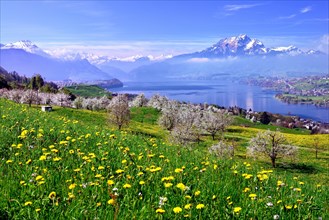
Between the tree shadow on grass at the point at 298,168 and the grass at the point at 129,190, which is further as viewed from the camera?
the tree shadow on grass at the point at 298,168

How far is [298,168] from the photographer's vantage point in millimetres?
40156

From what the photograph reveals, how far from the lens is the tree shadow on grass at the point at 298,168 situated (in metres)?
38.3

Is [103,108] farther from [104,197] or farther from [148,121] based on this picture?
[104,197]

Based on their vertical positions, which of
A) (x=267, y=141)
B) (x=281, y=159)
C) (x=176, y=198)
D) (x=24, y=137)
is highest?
(x=24, y=137)

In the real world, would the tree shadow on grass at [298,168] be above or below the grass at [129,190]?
below

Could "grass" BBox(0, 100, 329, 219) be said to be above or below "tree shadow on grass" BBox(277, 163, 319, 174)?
above

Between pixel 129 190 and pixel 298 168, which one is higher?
pixel 129 190

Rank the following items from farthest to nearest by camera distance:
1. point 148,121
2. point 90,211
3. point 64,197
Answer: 1. point 148,121
2. point 64,197
3. point 90,211

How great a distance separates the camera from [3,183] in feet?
19.2

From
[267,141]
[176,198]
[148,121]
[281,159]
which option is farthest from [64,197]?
[148,121]

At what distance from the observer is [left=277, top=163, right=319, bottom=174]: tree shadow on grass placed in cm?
3830

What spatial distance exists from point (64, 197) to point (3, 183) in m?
1.41

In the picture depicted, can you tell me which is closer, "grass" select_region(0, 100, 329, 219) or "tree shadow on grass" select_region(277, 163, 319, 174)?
"grass" select_region(0, 100, 329, 219)

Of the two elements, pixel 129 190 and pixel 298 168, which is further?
pixel 298 168
